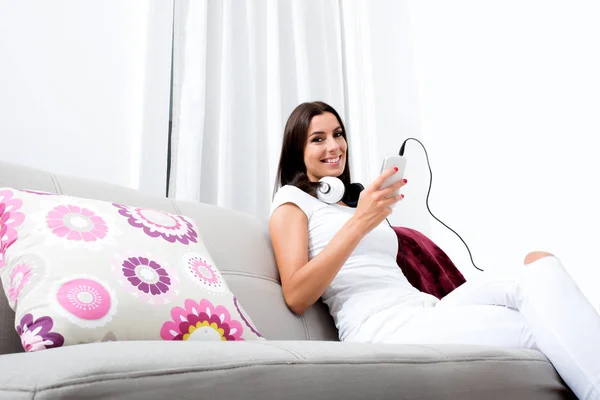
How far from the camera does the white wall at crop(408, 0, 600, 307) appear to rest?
244 cm

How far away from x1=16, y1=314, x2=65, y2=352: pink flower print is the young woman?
67 cm

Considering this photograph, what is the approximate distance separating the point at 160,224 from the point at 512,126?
80.6 inches

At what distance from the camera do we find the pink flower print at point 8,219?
956mm

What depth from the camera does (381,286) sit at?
59.3 inches

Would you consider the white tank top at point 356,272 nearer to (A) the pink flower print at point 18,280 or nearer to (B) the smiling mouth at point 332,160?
(B) the smiling mouth at point 332,160

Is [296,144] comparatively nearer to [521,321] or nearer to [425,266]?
[425,266]

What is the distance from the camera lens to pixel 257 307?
1.34 meters

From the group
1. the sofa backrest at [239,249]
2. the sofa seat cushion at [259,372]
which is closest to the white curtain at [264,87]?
the sofa backrest at [239,249]

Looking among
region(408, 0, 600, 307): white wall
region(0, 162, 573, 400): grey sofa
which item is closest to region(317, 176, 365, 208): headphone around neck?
region(0, 162, 573, 400): grey sofa

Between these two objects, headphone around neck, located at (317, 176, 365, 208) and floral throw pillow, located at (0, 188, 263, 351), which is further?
headphone around neck, located at (317, 176, 365, 208)

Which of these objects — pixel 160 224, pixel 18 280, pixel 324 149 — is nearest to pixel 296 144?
pixel 324 149

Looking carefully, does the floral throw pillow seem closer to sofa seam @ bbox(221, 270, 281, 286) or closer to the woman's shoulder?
sofa seam @ bbox(221, 270, 281, 286)

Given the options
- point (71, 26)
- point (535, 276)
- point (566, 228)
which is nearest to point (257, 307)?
point (535, 276)

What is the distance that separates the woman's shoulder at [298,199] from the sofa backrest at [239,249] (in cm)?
9
